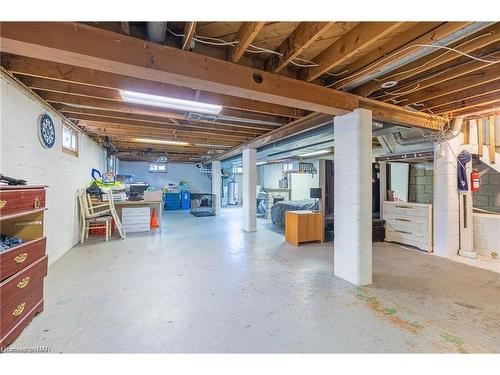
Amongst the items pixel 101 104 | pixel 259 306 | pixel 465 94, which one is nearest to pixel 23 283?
pixel 259 306

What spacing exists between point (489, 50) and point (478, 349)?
2.52 meters

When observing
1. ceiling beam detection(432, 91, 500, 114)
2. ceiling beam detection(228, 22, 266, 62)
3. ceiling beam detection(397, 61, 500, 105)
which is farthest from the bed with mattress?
ceiling beam detection(228, 22, 266, 62)

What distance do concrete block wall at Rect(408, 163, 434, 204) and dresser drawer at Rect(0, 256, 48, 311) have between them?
7378mm

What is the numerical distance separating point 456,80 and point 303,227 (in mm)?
3182

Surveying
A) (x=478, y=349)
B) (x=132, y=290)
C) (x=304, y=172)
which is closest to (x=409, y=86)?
(x=478, y=349)

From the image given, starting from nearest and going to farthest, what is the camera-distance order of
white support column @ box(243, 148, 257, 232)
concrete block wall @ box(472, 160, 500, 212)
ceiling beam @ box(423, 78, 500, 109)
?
ceiling beam @ box(423, 78, 500, 109)
concrete block wall @ box(472, 160, 500, 212)
white support column @ box(243, 148, 257, 232)

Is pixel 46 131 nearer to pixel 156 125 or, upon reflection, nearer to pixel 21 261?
pixel 156 125

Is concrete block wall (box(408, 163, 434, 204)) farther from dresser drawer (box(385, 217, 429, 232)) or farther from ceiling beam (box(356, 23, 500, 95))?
ceiling beam (box(356, 23, 500, 95))

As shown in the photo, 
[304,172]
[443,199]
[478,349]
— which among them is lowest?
[478,349]

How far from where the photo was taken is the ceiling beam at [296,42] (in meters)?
1.66

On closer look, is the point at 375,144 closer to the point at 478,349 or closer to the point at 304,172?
the point at 304,172

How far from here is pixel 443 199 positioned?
385cm

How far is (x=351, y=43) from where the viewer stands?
6.14 feet

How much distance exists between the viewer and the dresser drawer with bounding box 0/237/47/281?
1534mm
